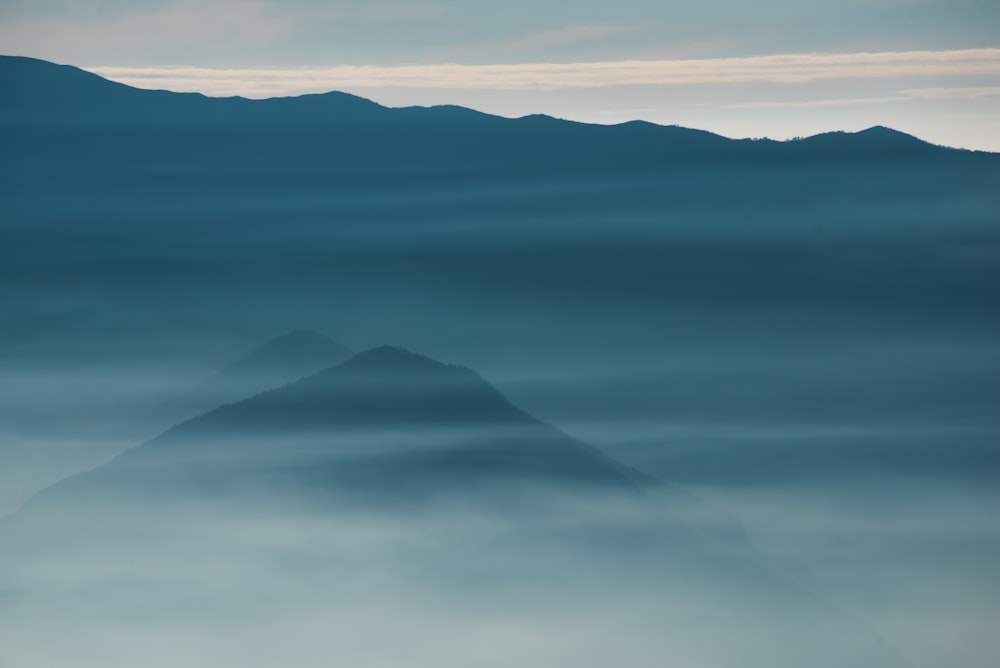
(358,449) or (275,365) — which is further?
(358,449)

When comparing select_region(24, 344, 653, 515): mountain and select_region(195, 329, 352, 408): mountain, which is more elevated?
select_region(195, 329, 352, 408): mountain

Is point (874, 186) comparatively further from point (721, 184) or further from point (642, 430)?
point (642, 430)

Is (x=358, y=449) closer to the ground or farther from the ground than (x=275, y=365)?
closer to the ground

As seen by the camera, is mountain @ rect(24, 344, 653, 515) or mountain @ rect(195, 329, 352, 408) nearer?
mountain @ rect(24, 344, 653, 515)

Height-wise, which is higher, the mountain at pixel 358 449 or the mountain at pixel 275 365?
the mountain at pixel 275 365

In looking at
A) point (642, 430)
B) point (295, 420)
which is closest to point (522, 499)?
point (642, 430)

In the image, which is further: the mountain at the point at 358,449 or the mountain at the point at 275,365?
the mountain at the point at 275,365

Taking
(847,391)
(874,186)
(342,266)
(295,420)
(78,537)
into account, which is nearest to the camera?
(78,537)

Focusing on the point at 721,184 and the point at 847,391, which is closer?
the point at 847,391
